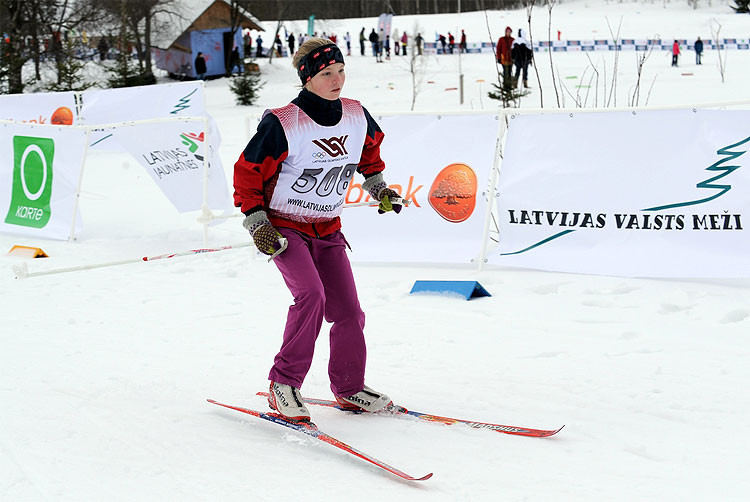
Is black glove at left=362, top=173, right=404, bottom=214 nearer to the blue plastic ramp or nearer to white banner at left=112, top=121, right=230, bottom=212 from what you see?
the blue plastic ramp

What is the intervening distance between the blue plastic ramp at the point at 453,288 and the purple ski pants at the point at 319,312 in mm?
2452

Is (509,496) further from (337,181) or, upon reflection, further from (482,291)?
(482,291)

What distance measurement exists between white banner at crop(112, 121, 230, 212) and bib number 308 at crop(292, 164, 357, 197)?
5157 millimetres

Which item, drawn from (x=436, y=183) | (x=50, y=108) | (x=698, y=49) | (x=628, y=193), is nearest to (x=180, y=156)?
(x=436, y=183)

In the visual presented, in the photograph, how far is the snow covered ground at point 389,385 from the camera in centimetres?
354

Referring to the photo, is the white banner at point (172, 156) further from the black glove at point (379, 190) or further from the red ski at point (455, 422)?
the red ski at point (455, 422)

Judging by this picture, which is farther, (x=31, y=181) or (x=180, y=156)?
(x=31, y=181)

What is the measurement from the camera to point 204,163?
903 centimetres

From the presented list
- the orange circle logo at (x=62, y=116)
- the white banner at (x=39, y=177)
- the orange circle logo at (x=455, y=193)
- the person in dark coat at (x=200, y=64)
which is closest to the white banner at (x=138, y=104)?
the orange circle logo at (x=62, y=116)

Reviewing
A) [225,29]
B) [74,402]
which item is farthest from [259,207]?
[225,29]

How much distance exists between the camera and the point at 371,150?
452 centimetres

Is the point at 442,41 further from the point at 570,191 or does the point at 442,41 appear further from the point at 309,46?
the point at 309,46

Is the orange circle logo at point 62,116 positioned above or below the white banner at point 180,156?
above

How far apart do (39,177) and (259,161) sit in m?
6.64
